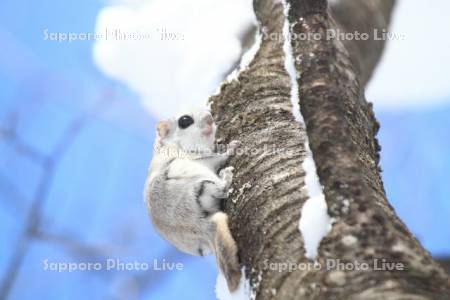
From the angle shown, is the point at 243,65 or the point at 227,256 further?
the point at 243,65

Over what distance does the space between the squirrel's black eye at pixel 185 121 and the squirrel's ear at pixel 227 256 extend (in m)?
0.61

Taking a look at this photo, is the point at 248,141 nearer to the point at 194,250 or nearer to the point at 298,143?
the point at 298,143

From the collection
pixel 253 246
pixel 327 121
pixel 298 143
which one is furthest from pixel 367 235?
pixel 298 143

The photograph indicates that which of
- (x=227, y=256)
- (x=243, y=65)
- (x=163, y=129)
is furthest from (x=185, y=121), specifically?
(x=227, y=256)

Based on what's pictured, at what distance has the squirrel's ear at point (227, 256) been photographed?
60.9 inches

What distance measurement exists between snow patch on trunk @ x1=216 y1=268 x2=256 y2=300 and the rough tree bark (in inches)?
1.0

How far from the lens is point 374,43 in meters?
2.99

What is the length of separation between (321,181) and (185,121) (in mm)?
955

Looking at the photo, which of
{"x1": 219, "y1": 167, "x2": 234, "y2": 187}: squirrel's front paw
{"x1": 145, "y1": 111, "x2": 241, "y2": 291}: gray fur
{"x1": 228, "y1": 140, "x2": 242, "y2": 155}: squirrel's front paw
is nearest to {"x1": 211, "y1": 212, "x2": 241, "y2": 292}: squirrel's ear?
{"x1": 145, "y1": 111, "x2": 241, "y2": 291}: gray fur

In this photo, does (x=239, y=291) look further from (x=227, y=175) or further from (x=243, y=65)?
(x=243, y=65)

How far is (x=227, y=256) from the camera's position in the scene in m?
1.56

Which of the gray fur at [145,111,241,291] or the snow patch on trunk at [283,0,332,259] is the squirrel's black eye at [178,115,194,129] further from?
the snow patch on trunk at [283,0,332,259]

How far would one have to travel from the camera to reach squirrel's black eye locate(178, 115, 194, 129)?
2.19 metres

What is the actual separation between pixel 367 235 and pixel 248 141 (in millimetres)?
695
